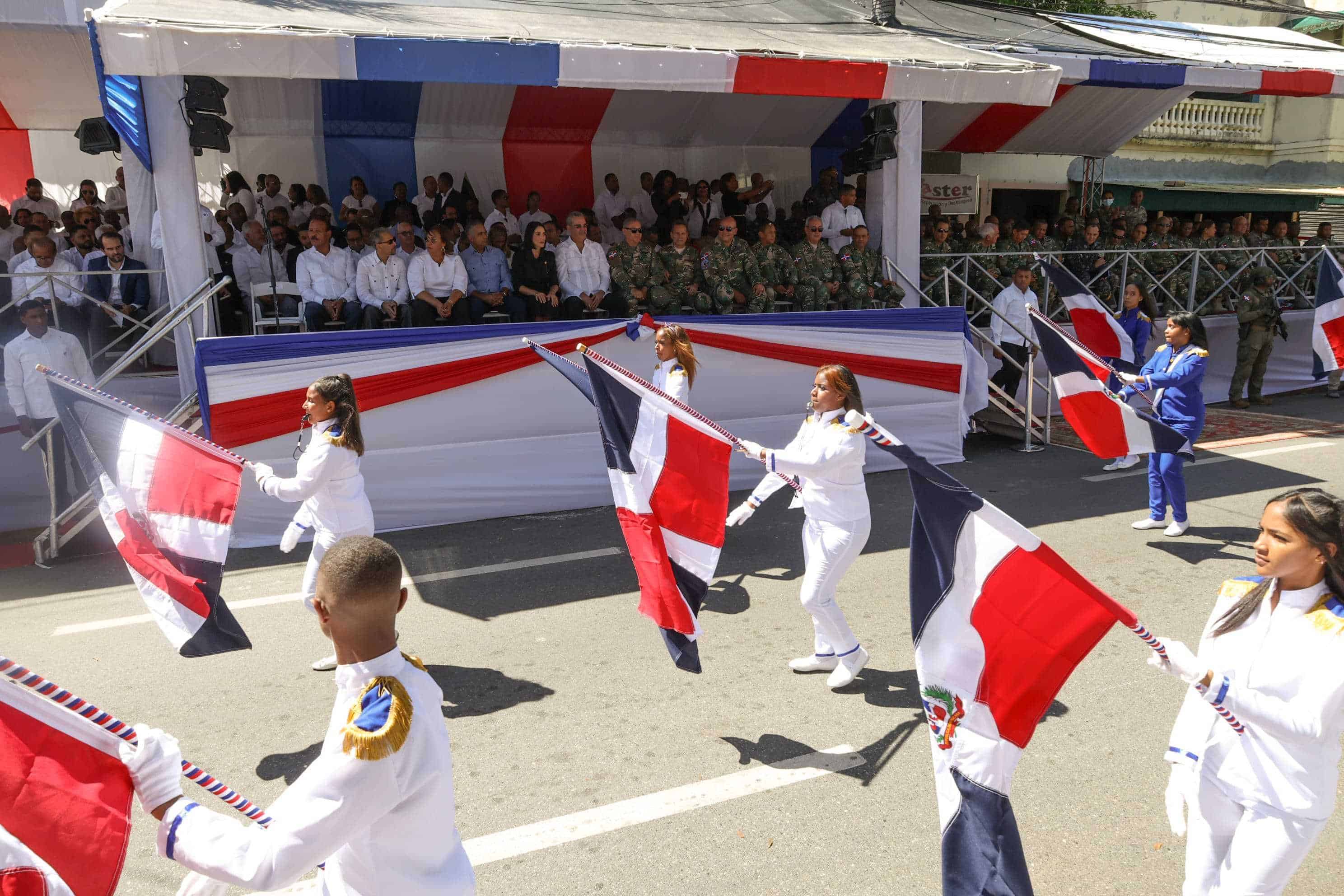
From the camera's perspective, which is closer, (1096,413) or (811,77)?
(1096,413)

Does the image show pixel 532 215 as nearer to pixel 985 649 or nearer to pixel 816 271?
pixel 816 271

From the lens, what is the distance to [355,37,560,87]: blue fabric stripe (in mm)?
8125

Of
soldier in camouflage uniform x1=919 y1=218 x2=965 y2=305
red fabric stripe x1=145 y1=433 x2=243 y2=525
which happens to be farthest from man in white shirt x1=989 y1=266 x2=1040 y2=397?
red fabric stripe x1=145 y1=433 x2=243 y2=525

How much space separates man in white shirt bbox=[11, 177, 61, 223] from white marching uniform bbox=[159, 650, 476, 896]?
12028mm

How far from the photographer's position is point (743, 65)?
9.44 meters

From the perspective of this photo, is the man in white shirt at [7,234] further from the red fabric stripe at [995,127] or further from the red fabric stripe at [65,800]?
the red fabric stripe at [995,127]

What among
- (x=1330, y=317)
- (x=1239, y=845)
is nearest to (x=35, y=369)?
(x=1239, y=845)

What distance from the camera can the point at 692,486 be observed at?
16.8ft

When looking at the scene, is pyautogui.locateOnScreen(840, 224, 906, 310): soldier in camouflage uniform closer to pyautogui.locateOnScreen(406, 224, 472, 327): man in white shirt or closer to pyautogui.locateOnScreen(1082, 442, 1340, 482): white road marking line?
pyautogui.locateOnScreen(1082, 442, 1340, 482): white road marking line

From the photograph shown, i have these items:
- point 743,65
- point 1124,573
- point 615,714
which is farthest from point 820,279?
point 615,714

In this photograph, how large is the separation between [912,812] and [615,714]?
62.7 inches

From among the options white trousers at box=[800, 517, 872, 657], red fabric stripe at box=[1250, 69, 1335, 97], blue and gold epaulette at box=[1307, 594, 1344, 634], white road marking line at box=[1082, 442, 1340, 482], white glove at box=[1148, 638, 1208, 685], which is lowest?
white road marking line at box=[1082, 442, 1340, 482]

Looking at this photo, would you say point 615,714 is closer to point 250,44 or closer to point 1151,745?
point 1151,745

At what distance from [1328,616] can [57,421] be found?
8712 millimetres
